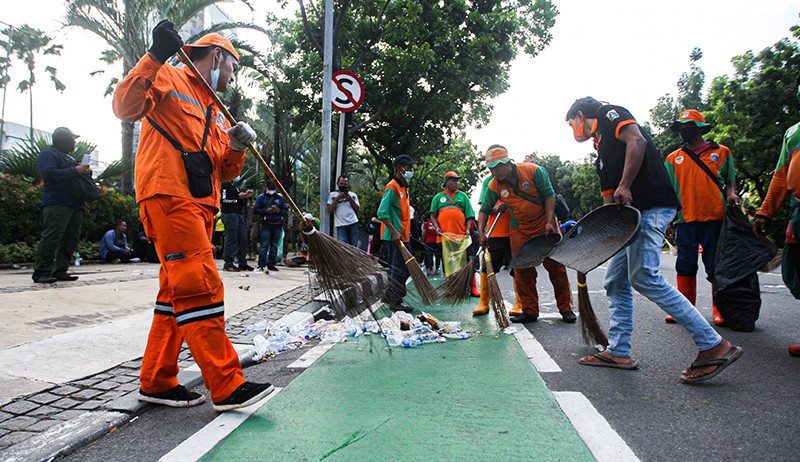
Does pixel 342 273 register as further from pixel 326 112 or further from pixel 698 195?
pixel 326 112

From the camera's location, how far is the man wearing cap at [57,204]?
6.46 metres

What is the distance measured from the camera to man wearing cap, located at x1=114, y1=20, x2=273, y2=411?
104 inches

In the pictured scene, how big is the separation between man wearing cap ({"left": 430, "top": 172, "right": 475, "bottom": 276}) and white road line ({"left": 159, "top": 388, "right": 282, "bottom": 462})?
5.24 m

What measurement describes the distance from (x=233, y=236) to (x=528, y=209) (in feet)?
20.1

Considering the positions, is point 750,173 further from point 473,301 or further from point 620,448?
point 620,448

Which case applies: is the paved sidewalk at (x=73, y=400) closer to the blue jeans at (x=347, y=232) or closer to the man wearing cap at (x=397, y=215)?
the man wearing cap at (x=397, y=215)

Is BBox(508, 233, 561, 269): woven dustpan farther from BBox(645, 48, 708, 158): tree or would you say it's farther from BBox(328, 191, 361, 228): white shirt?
BBox(645, 48, 708, 158): tree

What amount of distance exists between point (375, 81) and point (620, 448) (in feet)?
53.6

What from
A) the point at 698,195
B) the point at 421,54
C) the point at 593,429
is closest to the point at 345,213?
the point at 698,195

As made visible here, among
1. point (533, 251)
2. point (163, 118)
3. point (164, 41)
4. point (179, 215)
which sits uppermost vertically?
point (164, 41)

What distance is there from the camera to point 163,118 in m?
2.77

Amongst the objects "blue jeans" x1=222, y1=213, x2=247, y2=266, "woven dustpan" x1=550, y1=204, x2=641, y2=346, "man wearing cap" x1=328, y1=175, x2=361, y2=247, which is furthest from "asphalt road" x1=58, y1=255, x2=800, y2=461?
"blue jeans" x1=222, y1=213, x2=247, y2=266

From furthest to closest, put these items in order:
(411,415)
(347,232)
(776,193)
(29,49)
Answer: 1. (29,49)
2. (347,232)
3. (776,193)
4. (411,415)

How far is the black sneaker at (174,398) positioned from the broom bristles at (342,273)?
1123 millimetres
